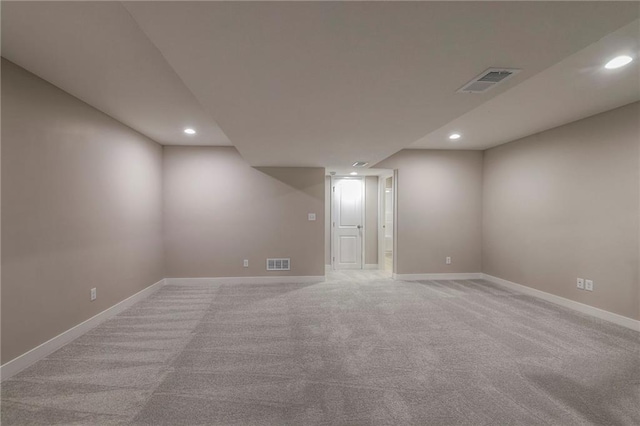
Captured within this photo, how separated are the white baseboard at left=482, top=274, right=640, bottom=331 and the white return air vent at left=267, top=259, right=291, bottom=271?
3868mm

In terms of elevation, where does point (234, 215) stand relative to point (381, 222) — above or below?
above

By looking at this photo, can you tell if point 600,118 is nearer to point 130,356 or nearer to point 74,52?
point 74,52

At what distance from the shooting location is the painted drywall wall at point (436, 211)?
5699mm

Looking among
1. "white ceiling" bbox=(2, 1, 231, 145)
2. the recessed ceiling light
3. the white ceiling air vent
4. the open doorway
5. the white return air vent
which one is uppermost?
the recessed ceiling light

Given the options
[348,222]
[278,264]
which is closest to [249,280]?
[278,264]

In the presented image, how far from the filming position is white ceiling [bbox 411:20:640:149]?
2219 mm

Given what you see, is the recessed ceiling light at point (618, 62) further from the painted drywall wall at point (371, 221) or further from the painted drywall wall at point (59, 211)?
the painted drywall wall at point (59, 211)

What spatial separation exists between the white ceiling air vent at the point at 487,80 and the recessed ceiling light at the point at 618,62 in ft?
4.25

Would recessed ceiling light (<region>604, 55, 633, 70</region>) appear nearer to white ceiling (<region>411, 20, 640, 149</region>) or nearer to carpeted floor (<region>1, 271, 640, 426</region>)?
white ceiling (<region>411, 20, 640, 149</region>)

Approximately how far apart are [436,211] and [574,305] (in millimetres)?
2482

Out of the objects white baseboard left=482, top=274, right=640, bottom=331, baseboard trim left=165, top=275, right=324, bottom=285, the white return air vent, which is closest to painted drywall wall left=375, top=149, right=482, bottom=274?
white baseboard left=482, top=274, right=640, bottom=331

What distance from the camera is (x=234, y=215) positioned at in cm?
537

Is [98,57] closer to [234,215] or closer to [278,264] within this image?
[234,215]

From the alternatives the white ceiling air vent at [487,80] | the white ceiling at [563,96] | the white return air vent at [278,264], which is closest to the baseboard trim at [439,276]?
the white return air vent at [278,264]
